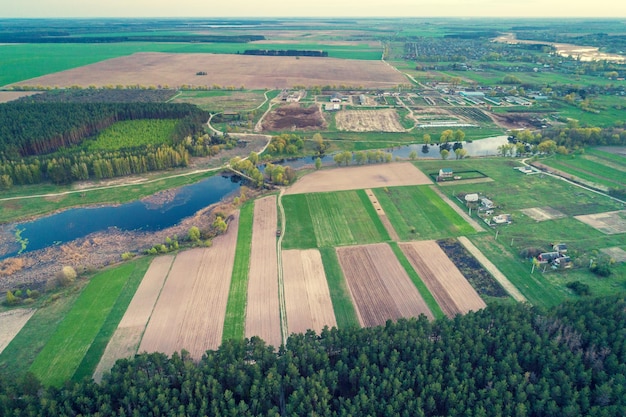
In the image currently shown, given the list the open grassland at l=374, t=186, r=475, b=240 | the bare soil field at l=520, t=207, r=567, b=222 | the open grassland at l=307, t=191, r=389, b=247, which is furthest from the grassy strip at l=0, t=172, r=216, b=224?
the bare soil field at l=520, t=207, r=567, b=222

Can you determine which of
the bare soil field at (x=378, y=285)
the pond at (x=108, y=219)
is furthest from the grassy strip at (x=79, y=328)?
the bare soil field at (x=378, y=285)

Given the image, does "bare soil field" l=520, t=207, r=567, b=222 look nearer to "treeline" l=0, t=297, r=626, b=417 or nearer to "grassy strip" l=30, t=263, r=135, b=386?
"treeline" l=0, t=297, r=626, b=417

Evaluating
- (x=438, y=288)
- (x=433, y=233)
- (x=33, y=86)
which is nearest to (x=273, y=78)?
(x=33, y=86)

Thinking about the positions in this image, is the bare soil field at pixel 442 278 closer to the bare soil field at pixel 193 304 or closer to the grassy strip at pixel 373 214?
the grassy strip at pixel 373 214

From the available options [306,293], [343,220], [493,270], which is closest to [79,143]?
[343,220]

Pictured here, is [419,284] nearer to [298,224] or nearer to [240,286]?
[298,224]
